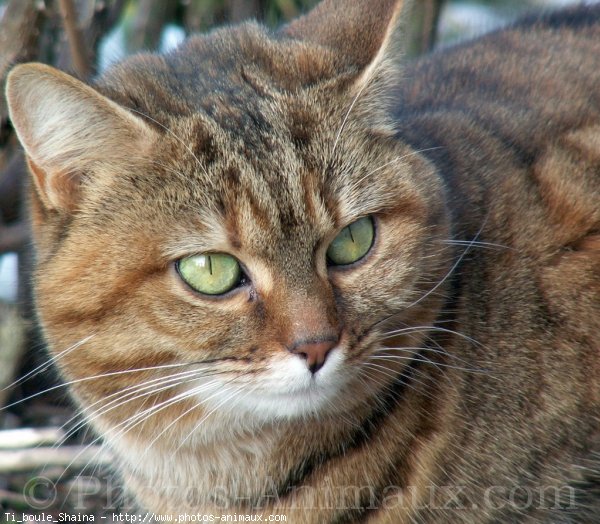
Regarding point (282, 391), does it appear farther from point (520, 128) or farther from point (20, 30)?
point (20, 30)

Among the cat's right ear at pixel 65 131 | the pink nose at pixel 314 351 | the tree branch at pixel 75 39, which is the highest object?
the tree branch at pixel 75 39

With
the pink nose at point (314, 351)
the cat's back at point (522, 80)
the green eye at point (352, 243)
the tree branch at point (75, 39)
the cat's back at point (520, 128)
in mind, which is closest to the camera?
the pink nose at point (314, 351)

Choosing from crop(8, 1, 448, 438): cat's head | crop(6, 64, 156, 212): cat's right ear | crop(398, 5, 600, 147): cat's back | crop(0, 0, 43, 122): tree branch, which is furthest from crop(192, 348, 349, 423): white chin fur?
crop(0, 0, 43, 122): tree branch

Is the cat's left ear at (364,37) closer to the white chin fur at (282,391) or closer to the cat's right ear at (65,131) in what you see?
the cat's right ear at (65,131)

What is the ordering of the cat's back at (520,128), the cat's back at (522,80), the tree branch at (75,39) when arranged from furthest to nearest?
the tree branch at (75,39)
the cat's back at (522,80)
the cat's back at (520,128)

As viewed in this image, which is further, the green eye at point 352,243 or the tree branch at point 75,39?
the tree branch at point 75,39

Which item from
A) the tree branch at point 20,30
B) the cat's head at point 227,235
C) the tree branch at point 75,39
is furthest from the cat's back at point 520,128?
the tree branch at point 20,30

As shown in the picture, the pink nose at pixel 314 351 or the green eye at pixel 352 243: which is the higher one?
the green eye at pixel 352 243

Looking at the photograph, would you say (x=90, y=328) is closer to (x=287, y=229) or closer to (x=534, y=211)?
(x=287, y=229)
